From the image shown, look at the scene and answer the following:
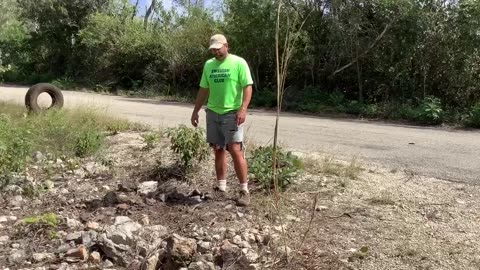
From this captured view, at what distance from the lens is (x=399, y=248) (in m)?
4.22

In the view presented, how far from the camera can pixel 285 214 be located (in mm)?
4953

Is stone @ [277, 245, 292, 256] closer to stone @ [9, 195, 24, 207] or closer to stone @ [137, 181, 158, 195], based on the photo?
stone @ [137, 181, 158, 195]

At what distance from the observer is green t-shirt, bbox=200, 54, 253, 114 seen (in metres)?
5.18

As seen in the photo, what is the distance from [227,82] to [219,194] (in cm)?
114

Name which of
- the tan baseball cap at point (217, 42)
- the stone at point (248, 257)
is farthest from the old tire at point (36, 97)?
the stone at point (248, 257)

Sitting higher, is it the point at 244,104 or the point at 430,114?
the point at 244,104

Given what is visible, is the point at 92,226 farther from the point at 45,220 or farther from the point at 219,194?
the point at 219,194

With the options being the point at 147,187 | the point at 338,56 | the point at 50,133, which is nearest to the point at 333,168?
the point at 147,187

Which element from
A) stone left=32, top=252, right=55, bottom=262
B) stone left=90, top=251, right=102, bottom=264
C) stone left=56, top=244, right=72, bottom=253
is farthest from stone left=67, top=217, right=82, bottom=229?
stone left=90, top=251, right=102, bottom=264

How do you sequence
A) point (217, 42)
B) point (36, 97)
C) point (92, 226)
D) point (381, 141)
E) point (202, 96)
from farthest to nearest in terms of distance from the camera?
point (36, 97), point (381, 141), point (202, 96), point (217, 42), point (92, 226)

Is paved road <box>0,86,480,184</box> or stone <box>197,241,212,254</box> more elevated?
paved road <box>0,86,480,184</box>

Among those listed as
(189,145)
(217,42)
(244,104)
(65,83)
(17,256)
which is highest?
(217,42)

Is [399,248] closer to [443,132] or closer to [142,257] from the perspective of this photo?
[142,257]

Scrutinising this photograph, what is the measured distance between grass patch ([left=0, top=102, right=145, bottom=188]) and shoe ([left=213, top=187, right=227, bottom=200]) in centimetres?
232
